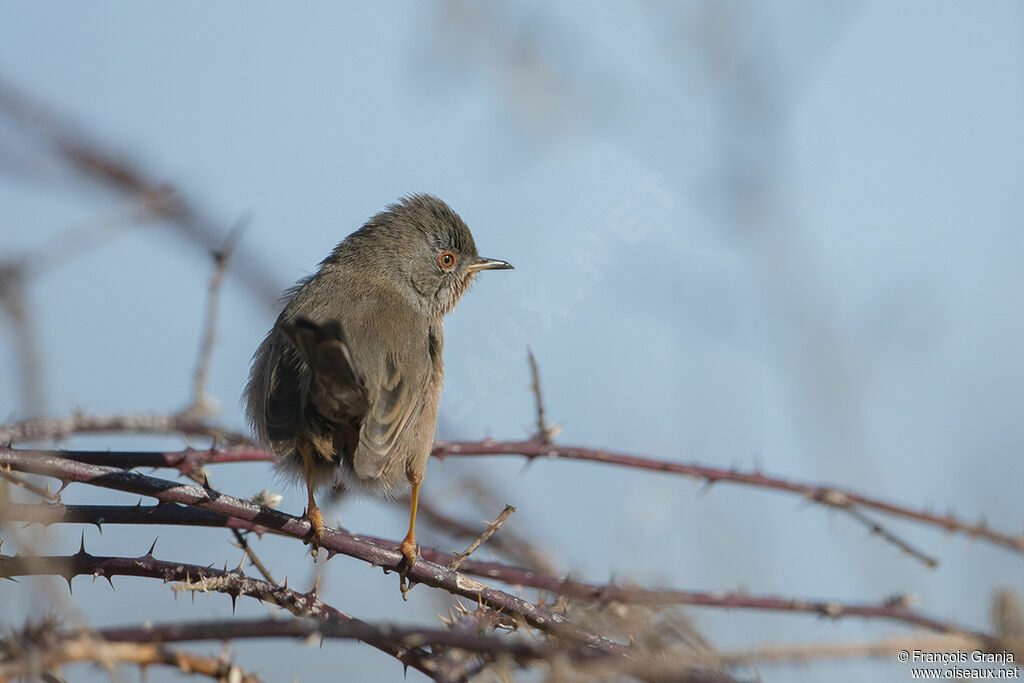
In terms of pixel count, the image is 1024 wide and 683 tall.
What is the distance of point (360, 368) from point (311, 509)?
650mm

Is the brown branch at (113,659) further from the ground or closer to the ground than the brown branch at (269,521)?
closer to the ground

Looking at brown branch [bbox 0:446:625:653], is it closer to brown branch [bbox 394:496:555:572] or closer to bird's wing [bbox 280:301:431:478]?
bird's wing [bbox 280:301:431:478]

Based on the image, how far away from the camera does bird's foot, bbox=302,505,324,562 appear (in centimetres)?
296

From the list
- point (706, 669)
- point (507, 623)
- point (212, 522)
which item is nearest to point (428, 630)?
point (706, 669)

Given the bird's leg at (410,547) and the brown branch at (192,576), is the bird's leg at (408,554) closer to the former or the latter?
the bird's leg at (410,547)

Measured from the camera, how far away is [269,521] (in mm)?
2934

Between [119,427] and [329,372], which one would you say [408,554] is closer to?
[329,372]

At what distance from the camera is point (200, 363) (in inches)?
147

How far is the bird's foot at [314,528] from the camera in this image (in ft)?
9.71

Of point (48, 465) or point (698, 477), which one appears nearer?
point (48, 465)

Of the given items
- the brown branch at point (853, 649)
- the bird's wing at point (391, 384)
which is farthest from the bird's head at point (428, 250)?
the brown branch at point (853, 649)

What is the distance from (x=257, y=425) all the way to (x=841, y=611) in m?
2.32

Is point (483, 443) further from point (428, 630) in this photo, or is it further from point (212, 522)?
point (428, 630)

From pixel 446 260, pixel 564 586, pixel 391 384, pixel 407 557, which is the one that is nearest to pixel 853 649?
pixel 564 586
